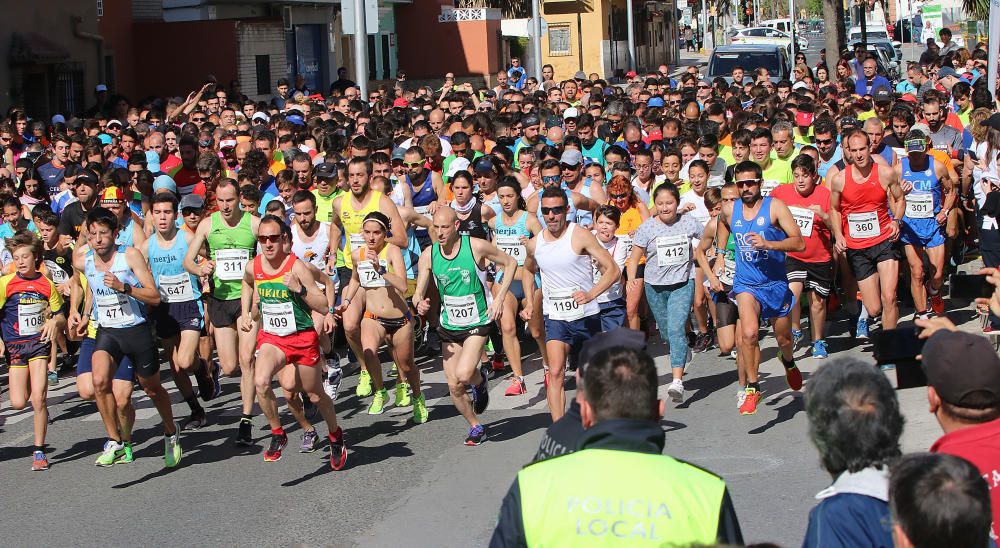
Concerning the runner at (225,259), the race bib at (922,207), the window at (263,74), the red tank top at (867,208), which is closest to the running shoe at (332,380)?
the runner at (225,259)

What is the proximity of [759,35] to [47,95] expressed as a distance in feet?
153

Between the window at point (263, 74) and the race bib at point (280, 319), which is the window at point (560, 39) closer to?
the window at point (263, 74)

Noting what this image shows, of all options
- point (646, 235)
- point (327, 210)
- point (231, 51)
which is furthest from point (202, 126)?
point (231, 51)

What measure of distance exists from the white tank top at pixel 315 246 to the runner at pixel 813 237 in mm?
3522

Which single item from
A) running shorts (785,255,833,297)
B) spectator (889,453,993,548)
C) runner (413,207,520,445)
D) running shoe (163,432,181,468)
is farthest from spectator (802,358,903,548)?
running shorts (785,255,833,297)

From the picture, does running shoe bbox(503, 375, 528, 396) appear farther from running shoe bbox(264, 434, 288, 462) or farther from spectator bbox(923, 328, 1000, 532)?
spectator bbox(923, 328, 1000, 532)

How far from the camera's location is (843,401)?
3.70 meters

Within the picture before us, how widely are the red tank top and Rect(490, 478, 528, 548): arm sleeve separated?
7.65 meters

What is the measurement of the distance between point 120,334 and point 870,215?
5.66 metres

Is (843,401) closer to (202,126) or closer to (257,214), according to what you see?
(257,214)

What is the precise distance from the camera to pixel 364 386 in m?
10.8

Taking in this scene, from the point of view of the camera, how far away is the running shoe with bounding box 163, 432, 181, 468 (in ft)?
29.1

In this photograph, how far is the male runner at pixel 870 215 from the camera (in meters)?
10.5

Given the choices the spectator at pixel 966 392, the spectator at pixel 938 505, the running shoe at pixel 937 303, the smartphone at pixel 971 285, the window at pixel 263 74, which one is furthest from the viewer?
the window at pixel 263 74
